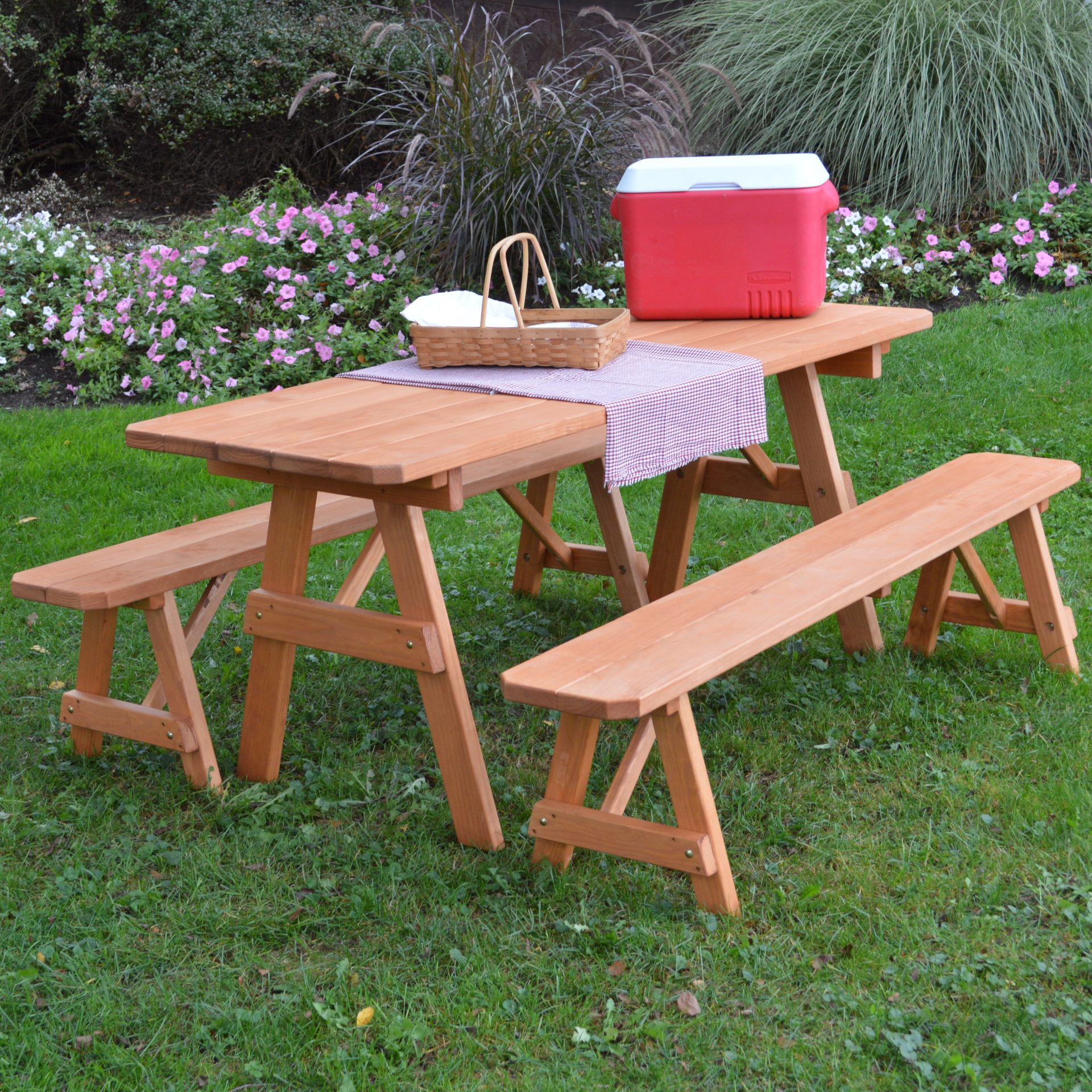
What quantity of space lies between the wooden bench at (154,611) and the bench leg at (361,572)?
0.07ft

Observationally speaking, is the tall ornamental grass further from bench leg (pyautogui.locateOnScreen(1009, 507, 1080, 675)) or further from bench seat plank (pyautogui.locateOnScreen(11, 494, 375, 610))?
bench seat plank (pyautogui.locateOnScreen(11, 494, 375, 610))

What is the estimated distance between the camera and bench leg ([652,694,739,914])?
2250mm

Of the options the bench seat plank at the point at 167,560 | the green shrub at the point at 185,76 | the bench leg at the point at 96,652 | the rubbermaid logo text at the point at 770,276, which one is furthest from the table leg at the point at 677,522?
the green shrub at the point at 185,76

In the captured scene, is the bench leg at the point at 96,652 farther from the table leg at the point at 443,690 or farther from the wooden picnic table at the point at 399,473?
the table leg at the point at 443,690

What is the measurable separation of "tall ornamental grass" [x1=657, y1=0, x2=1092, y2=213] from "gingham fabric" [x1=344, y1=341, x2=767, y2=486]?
14.8 feet

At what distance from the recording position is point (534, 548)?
396cm

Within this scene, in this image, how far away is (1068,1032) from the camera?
6.43ft

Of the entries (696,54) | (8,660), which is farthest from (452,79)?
(8,660)

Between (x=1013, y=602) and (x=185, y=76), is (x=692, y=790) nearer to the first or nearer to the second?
(x=1013, y=602)

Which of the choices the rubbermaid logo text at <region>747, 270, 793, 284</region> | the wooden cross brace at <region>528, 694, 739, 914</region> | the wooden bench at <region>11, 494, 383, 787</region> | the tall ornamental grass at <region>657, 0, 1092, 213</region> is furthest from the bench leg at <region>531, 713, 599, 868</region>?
the tall ornamental grass at <region>657, 0, 1092, 213</region>

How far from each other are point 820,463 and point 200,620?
166 cm

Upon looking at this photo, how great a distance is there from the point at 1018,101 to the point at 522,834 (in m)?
5.73

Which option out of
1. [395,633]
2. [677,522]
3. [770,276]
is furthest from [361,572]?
[770,276]

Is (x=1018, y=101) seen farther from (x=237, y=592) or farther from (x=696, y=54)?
(x=237, y=592)
